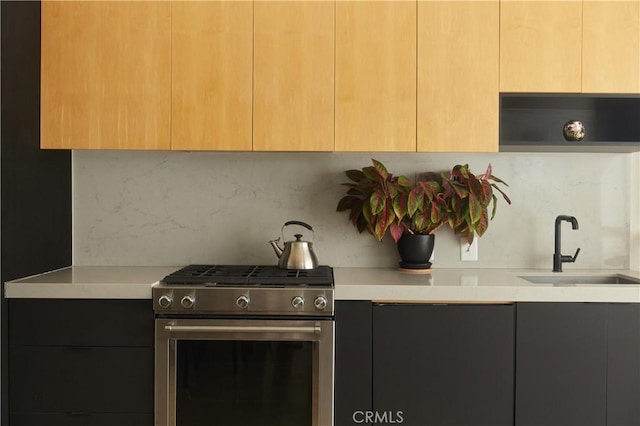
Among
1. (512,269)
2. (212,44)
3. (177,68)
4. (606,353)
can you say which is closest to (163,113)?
(177,68)

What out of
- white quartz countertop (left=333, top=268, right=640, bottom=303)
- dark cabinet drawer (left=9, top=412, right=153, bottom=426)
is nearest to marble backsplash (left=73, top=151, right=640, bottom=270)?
white quartz countertop (left=333, top=268, right=640, bottom=303)

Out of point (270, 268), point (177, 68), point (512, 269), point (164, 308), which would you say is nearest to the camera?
point (164, 308)

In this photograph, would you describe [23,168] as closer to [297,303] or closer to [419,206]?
[297,303]

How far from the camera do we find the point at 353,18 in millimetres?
2508

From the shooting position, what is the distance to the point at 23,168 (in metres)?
2.40

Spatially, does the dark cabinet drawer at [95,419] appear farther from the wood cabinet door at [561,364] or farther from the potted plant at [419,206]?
the wood cabinet door at [561,364]

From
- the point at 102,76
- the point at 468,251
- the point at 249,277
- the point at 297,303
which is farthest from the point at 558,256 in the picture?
the point at 102,76

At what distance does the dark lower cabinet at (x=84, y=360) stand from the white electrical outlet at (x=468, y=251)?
5.07 ft

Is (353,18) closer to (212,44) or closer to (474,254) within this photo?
(212,44)

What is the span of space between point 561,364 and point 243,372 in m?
1.27

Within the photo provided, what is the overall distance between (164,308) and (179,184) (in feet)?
2.76

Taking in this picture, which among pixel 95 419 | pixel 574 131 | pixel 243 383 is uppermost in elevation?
pixel 574 131

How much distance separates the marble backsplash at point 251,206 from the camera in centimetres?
289

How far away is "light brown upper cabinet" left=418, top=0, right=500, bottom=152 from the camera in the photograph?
8.21 ft
